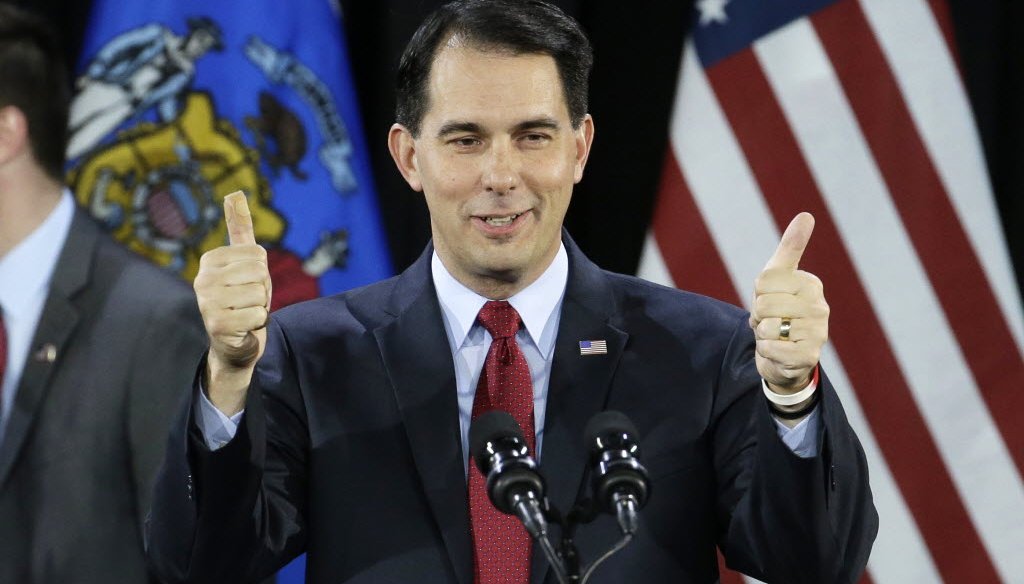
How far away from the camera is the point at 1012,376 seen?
2.94 metres

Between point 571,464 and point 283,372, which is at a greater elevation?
point 283,372

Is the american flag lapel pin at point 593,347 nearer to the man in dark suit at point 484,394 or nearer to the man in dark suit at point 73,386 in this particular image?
the man in dark suit at point 484,394

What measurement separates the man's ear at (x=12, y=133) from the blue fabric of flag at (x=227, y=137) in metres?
0.15

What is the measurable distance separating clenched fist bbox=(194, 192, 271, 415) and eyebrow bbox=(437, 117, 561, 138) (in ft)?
1.32

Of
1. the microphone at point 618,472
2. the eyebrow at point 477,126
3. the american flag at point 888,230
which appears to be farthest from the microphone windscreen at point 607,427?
the american flag at point 888,230

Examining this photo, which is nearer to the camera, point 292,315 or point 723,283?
point 292,315

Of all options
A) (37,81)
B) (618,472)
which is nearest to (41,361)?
(37,81)

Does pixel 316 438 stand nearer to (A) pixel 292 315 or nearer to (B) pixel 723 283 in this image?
(A) pixel 292 315

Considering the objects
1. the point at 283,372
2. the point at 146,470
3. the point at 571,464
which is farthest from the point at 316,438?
the point at 146,470

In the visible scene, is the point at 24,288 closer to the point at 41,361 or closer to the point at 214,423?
the point at 41,361

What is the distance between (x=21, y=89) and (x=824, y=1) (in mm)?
1804

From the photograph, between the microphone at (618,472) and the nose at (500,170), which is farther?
the nose at (500,170)

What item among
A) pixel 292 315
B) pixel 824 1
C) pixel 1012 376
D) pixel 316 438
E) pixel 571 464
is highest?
pixel 824 1

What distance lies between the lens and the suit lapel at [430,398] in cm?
180
